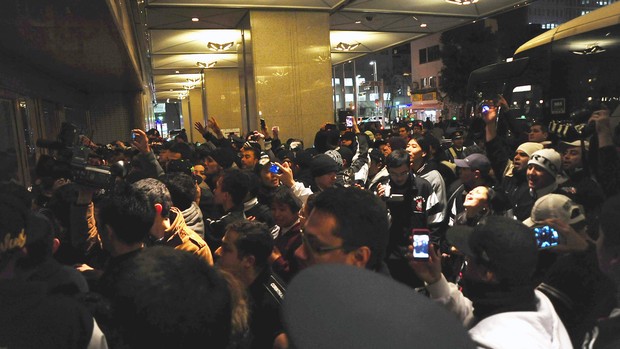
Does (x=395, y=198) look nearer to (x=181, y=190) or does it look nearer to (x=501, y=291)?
(x=181, y=190)

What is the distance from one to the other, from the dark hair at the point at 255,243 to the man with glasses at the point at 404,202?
1612mm

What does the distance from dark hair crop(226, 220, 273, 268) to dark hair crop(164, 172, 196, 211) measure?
1035 mm

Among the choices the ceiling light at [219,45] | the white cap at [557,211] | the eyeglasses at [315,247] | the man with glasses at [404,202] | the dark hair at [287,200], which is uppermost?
the ceiling light at [219,45]

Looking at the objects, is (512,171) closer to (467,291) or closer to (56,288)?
(467,291)

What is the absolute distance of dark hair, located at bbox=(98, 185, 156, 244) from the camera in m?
2.58

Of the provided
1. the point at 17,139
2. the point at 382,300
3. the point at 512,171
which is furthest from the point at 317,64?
the point at 382,300

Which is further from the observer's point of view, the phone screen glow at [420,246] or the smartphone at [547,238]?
the smartphone at [547,238]

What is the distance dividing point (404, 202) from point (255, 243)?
2265mm

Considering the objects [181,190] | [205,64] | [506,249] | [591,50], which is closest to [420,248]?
[506,249]

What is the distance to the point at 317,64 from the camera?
567 inches

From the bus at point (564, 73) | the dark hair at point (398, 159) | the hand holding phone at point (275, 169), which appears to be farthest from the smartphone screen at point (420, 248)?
the bus at point (564, 73)

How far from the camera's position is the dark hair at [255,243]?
109 inches

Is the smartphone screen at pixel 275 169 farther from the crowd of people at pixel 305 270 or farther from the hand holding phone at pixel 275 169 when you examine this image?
the crowd of people at pixel 305 270

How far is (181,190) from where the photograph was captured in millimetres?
3752
